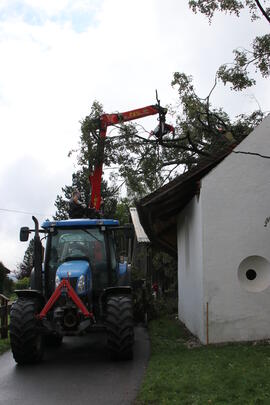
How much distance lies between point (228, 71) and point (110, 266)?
21.6 feet

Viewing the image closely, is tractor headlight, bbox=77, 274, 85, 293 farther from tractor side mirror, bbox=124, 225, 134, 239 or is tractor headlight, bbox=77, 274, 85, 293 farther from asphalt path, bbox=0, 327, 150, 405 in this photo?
tractor side mirror, bbox=124, 225, 134, 239

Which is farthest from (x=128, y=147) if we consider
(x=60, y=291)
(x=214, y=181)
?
(x=60, y=291)

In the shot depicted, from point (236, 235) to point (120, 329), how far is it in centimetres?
298

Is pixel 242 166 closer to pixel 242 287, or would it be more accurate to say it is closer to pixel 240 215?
pixel 240 215

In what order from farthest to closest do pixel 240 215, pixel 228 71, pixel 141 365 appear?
pixel 228 71, pixel 240 215, pixel 141 365

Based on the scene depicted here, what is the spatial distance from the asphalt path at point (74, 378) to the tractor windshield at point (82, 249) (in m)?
1.53

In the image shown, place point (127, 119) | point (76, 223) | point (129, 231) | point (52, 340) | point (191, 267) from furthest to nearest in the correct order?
point (127, 119) < point (191, 267) < point (52, 340) < point (129, 231) < point (76, 223)

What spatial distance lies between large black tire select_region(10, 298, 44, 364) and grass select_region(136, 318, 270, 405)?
206 cm

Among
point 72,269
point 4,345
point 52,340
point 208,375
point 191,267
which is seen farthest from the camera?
point 191,267

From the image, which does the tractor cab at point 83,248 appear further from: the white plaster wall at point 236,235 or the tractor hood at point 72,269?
the white plaster wall at point 236,235

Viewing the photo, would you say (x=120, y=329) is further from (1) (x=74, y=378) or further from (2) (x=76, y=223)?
(2) (x=76, y=223)

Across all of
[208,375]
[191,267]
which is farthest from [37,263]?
[208,375]

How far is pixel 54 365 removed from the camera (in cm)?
936

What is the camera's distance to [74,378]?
829 cm
